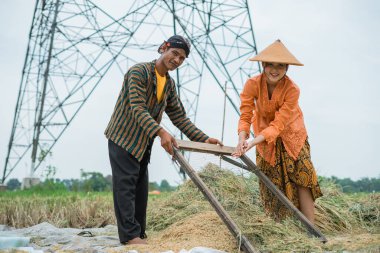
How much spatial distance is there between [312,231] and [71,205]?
3.21m

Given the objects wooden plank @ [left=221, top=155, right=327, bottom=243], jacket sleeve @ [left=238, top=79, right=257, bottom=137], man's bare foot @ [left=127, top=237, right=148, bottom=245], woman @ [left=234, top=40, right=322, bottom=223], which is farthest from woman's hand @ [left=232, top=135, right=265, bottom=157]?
man's bare foot @ [left=127, top=237, right=148, bottom=245]

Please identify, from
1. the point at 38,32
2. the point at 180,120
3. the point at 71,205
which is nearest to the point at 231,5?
the point at 38,32

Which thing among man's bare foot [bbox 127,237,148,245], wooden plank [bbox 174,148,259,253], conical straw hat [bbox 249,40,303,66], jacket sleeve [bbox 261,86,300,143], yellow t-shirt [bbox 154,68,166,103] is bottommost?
man's bare foot [bbox 127,237,148,245]

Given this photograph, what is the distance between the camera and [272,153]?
383 centimetres

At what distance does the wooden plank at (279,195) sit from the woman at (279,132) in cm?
15

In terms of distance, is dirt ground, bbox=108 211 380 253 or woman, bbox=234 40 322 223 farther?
woman, bbox=234 40 322 223

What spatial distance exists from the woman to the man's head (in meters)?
0.52

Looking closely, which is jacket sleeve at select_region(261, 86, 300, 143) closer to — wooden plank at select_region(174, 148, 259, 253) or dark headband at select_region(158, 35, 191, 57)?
wooden plank at select_region(174, 148, 259, 253)

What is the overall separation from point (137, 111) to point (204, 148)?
538 millimetres

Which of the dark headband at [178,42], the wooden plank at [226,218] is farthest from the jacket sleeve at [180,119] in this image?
the wooden plank at [226,218]

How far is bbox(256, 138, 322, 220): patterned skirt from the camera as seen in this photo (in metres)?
3.78

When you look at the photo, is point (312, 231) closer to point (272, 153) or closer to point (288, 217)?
point (288, 217)

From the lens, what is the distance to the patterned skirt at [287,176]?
3781mm

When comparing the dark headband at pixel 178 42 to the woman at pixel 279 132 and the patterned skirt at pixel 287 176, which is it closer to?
the woman at pixel 279 132
